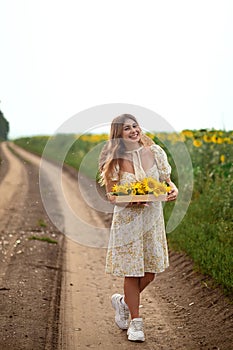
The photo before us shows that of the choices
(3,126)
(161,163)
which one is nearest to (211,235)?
(161,163)

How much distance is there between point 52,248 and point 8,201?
4706 mm

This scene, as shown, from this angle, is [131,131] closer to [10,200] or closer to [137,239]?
[137,239]

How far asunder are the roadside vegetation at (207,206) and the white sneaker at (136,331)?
1.07 metres

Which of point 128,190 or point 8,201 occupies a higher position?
point 128,190

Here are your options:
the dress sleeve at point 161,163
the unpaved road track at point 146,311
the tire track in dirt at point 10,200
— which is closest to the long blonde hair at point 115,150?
the dress sleeve at point 161,163

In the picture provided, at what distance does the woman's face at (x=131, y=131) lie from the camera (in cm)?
479

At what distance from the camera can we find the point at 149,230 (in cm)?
479

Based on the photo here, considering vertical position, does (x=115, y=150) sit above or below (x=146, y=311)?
above

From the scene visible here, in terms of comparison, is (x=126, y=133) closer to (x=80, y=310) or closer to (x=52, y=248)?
(x=80, y=310)

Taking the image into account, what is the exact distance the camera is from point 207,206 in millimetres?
8805

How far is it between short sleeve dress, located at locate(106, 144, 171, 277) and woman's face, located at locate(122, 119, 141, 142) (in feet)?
0.90

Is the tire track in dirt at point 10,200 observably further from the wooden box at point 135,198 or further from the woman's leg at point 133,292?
the wooden box at point 135,198

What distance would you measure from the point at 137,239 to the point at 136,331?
2.40 feet

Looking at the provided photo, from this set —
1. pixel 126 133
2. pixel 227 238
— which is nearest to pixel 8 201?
pixel 227 238
